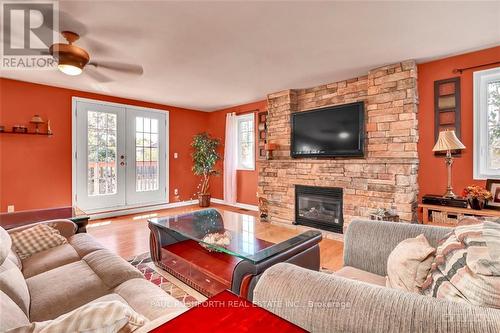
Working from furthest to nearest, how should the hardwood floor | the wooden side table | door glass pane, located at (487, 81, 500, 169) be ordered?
the hardwood floor
door glass pane, located at (487, 81, 500, 169)
the wooden side table

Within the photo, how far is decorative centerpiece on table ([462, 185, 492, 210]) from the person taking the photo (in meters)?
2.52

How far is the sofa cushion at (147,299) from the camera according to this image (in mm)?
1130

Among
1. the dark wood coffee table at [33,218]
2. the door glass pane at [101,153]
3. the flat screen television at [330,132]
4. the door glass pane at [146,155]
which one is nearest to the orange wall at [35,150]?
the door glass pane at [101,153]

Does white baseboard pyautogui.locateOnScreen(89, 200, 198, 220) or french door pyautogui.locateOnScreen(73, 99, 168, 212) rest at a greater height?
french door pyautogui.locateOnScreen(73, 99, 168, 212)

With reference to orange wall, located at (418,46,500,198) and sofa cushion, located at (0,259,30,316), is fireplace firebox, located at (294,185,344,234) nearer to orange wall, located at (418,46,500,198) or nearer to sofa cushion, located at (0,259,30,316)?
orange wall, located at (418,46,500,198)

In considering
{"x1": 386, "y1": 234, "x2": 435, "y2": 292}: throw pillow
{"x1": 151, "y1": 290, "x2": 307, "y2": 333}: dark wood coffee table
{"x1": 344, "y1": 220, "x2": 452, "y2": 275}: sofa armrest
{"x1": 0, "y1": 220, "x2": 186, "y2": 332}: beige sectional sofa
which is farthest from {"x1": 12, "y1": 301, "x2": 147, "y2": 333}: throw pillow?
{"x1": 344, "y1": 220, "x2": 452, "y2": 275}: sofa armrest

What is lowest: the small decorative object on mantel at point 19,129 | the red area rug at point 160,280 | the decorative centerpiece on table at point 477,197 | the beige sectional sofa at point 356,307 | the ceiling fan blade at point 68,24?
the red area rug at point 160,280

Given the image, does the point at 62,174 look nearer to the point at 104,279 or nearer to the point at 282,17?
the point at 104,279

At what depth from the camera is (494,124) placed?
2.74 meters

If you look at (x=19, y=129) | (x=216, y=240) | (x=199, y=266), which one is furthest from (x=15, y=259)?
(x=19, y=129)

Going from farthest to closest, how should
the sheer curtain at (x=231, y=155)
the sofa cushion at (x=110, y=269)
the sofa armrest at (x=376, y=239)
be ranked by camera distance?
the sheer curtain at (x=231, y=155) → the sofa armrest at (x=376, y=239) → the sofa cushion at (x=110, y=269)

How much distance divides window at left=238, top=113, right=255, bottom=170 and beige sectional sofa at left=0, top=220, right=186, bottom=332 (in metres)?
3.98

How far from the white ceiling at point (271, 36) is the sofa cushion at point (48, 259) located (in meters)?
1.90

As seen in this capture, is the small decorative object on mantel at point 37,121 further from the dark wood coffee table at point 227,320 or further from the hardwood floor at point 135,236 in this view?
the dark wood coffee table at point 227,320
